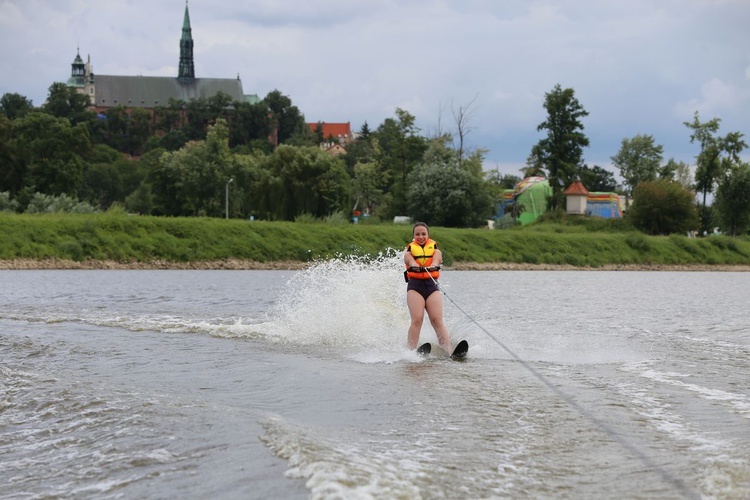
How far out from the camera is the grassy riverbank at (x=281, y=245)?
155 ft

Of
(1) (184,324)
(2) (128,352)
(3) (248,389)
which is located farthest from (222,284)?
(3) (248,389)

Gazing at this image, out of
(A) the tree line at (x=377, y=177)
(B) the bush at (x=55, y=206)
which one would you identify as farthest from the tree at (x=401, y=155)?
(B) the bush at (x=55, y=206)

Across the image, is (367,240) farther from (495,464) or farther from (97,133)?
(97,133)

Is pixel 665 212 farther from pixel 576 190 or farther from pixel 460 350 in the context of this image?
pixel 460 350

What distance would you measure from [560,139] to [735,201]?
17.9m

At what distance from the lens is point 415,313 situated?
1277 centimetres

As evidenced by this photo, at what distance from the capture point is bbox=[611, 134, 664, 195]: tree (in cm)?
11125

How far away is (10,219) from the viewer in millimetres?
48031

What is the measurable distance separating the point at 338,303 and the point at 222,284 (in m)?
19.1

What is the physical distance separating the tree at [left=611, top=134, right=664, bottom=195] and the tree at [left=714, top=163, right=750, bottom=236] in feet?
73.9

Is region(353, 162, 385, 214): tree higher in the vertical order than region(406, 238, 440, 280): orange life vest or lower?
higher

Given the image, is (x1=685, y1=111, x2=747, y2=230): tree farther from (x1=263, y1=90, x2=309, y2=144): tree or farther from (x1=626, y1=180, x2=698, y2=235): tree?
(x1=263, y1=90, x2=309, y2=144): tree

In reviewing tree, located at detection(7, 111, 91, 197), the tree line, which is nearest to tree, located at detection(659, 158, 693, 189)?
the tree line

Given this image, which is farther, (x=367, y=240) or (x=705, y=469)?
(x=367, y=240)
